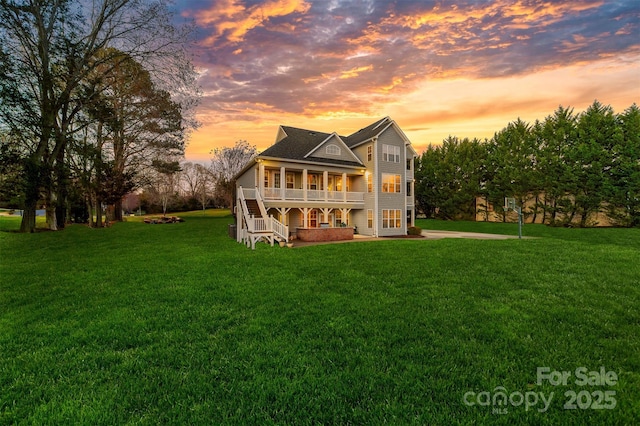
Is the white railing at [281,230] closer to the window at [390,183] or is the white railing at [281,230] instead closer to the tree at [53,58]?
the window at [390,183]

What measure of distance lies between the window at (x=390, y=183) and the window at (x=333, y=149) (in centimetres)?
429

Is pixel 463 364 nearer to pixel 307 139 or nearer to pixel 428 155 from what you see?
pixel 307 139

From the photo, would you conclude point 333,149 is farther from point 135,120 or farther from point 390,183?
point 135,120

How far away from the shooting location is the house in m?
19.4

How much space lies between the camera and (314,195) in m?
20.4

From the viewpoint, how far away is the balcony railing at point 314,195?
1884cm

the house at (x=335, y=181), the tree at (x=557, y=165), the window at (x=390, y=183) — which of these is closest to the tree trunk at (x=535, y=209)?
the tree at (x=557, y=165)

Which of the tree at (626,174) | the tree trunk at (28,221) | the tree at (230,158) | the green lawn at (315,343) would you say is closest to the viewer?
the green lawn at (315,343)

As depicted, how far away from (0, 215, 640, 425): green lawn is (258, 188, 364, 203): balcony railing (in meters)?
10.6

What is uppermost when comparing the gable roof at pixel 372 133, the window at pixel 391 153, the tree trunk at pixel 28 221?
the gable roof at pixel 372 133

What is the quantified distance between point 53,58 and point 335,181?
2019 centimetres

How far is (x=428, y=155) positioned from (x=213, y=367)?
4493cm

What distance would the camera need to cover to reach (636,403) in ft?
8.85

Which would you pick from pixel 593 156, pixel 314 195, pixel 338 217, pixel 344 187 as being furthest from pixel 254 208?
pixel 593 156
